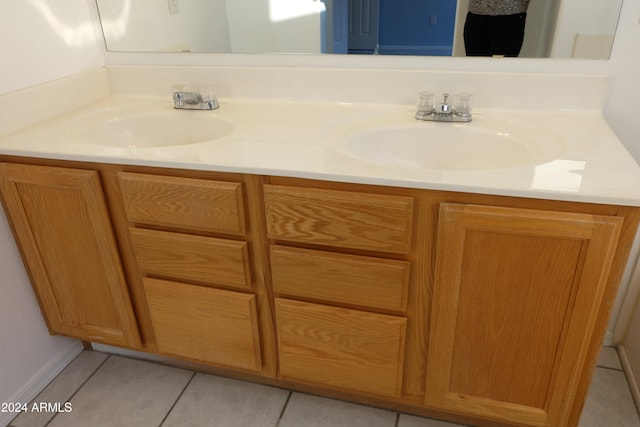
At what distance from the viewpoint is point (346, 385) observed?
1.30 metres

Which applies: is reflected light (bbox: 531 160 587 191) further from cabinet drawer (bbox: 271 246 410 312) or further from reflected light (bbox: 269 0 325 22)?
reflected light (bbox: 269 0 325 22)

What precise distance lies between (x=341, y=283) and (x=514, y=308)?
39 cm

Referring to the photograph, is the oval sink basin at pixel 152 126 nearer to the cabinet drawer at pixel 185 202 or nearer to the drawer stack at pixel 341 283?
the cabinet drawer at pixel 185 202

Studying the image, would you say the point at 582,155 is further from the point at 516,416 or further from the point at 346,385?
Result: the point at 346,385

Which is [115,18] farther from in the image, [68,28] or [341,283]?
[341,283]

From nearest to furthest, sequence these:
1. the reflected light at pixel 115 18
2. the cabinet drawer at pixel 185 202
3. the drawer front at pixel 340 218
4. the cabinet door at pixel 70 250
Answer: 1. the drawer front at pixel 340 218
2. the cabinet drawer at pixel 185 202
3. the cabinet door at pixel 70 250
4. the reflected light at pixel 115 18

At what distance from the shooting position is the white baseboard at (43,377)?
1456 mm

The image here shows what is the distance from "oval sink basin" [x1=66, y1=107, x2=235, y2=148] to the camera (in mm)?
1454

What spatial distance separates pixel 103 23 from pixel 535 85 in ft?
4.46

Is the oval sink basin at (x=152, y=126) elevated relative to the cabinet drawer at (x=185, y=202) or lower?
elevated

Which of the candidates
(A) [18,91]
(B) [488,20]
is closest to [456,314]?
(B) [488,20]

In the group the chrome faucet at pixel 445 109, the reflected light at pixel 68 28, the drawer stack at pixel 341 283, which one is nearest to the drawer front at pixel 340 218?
the drawer stack at pixel 341 283

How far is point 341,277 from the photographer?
115cm

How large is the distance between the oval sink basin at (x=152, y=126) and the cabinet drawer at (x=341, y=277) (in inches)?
19.2
